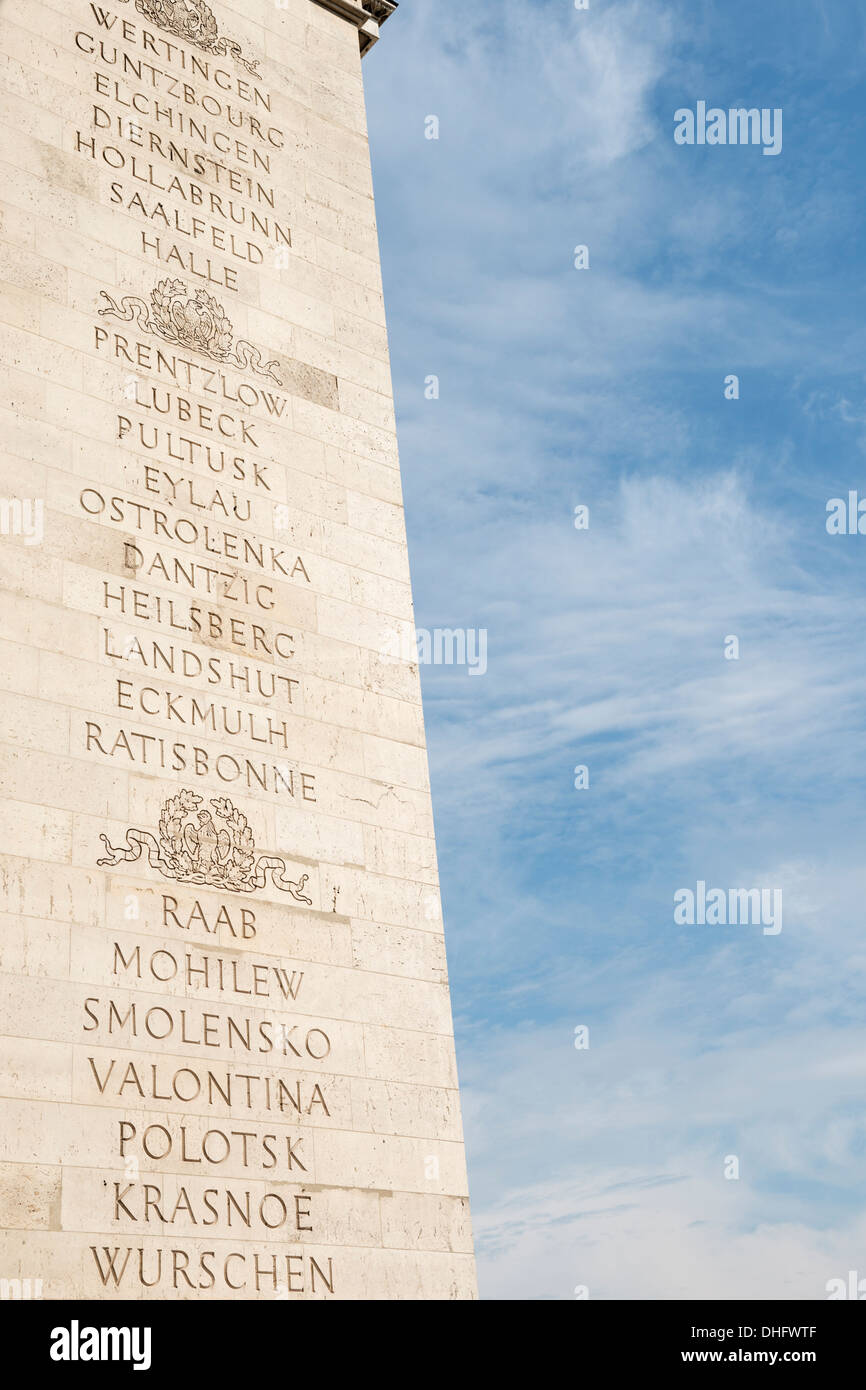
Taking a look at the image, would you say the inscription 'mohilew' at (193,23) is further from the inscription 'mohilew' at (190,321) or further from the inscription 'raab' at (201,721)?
the inscription 'mohilew' at (190,321)

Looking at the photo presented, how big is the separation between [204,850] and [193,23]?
35.0ft

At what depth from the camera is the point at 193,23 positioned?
17.9 m

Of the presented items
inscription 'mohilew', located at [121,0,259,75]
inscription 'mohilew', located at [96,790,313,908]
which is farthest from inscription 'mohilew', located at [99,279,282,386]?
inscription 'mohilew', located at [96,790,313,908]

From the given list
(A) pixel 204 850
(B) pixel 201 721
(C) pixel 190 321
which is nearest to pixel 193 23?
(C) pixel 190 321

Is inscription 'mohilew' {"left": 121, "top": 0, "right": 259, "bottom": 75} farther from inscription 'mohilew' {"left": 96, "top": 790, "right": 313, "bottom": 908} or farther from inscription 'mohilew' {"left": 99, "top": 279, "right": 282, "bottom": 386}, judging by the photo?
inscription 'mohilew' {"left": 96, "top": 790, "right": 313, "bottom": 908}

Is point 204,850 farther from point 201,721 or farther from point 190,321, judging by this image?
point 190,321

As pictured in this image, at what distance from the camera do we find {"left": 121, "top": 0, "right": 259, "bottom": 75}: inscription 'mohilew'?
57.2 feet
